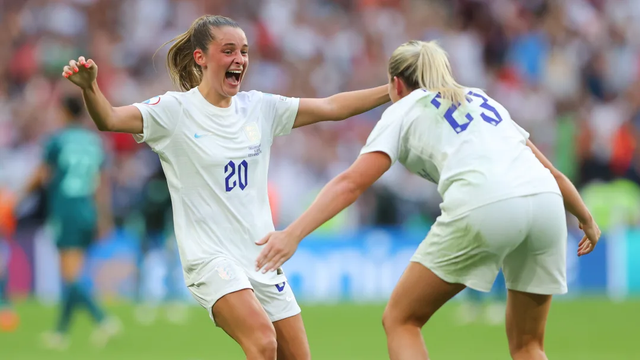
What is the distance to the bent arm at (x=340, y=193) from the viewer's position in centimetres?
498

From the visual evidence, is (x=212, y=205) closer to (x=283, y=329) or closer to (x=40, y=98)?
(x=283, y=329)

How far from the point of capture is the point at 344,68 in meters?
18.5

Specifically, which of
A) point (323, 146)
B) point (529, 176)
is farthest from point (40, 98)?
point (529, 176)

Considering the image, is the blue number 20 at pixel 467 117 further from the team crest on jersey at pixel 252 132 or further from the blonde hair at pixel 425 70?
the team crest on jersey at pixel 252 132

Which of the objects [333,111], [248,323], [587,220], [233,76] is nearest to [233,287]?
[248,323]

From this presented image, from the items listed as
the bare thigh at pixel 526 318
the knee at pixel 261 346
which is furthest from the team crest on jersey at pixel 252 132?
the bare thigh at pixel 526 318

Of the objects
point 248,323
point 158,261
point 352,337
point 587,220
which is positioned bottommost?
point 352,337

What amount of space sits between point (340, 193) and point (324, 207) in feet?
0.39

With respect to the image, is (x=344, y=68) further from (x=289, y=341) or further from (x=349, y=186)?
(x=349, y=186)

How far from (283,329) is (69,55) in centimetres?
1273

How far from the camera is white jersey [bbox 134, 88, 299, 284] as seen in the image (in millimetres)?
5738

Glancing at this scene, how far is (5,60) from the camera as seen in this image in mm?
17625

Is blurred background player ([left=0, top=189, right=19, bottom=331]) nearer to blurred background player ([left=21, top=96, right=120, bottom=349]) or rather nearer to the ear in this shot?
blurred background player ([left=21, top=96, right=120, bottom=349])

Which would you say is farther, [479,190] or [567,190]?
[567,190]
